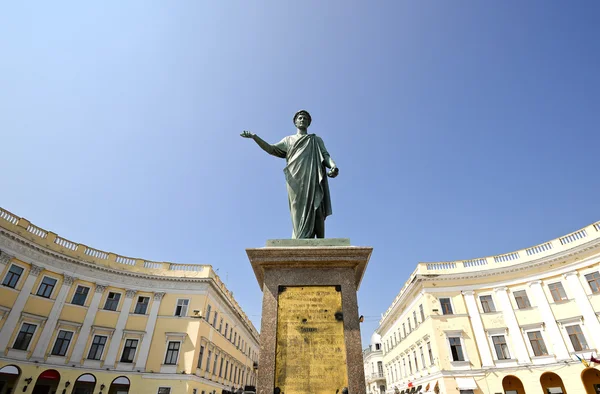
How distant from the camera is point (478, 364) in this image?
22688 millimetres

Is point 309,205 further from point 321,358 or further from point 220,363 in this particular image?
point 220,363

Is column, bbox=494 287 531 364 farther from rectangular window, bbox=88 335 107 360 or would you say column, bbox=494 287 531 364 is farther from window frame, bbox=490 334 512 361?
rectangular window, bbox=88 335 107 360

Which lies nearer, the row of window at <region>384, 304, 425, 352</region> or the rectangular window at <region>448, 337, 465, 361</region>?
the rectangular window at <region>448, 337, 465, 361</region>

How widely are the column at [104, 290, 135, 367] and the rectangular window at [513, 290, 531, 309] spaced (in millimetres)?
30186

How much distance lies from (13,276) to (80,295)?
433cm

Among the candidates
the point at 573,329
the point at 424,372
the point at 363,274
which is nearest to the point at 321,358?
the point at 363,274

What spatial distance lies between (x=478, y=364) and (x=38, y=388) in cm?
2994

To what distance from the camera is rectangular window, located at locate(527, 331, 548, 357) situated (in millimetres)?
21688

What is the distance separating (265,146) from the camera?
6.50 m

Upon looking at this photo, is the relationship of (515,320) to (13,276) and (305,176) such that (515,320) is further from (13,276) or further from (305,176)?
(13,276)

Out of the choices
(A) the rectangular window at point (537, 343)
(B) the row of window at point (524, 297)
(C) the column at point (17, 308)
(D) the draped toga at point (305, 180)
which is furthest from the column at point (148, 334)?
(A) the rectangular window at point (537, 343)

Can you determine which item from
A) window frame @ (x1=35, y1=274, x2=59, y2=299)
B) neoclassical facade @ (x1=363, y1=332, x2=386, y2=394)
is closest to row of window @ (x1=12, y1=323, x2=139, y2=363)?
window frame @ (x1=35, y1=274, x2=59, y2=299)

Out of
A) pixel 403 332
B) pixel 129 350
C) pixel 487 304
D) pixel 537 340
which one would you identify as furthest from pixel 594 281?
pixel 129 350

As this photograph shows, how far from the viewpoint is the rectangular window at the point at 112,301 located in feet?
77.1
